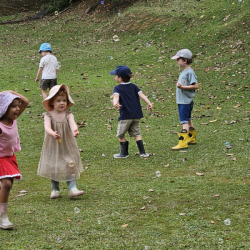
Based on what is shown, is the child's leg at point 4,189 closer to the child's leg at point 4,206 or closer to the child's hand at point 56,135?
the child's leg at point 4,206

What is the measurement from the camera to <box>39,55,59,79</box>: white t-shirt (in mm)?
12672

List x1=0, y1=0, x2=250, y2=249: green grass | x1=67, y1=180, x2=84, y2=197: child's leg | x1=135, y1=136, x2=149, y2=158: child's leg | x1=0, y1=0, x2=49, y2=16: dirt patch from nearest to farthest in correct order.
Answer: x1=0, y1=0, x2=250, y2=249: green grass, x1=67, y1=180, x2=84, y2=197: child's leg, x1=135, y1=136, x2=149, y2=158: child's leg, x1=0, y1=0, x2=49, y2=16: dirt patch

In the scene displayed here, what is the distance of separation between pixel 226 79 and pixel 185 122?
644 cm

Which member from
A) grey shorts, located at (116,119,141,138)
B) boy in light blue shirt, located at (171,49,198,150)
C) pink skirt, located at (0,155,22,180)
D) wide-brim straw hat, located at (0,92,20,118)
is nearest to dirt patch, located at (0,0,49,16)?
boy in light blue shirt, located at (171,49,198,150)

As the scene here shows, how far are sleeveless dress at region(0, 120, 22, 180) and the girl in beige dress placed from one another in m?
0.80

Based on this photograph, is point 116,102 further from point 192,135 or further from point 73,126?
point 73,126

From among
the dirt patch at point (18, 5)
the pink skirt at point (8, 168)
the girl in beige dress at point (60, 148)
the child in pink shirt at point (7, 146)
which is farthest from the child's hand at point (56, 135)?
the dirt patch at point (18, 5)

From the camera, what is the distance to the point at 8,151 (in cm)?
488

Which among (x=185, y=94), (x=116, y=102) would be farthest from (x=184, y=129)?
(x=116, y=102)

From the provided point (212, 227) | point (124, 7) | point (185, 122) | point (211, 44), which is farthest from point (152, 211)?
point (124, 7)

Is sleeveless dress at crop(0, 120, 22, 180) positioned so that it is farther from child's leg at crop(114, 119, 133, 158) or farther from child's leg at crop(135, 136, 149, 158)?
child's leg at crop(135, 136, 149, 158)

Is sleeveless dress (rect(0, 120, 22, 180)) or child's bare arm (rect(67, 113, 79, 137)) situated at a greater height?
child's bare arm (rect(67, 113, 79, 137))

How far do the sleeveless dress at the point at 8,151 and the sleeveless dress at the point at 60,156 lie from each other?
81 cm

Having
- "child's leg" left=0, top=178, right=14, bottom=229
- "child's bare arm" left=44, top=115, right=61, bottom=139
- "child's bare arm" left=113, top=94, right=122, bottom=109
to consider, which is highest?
"child's bare arm" left=113, top=94, right=122, bottom=109
